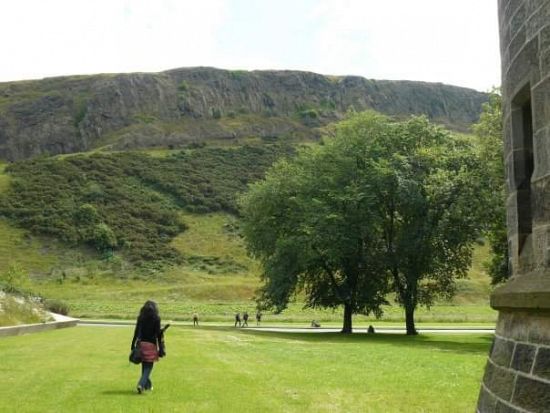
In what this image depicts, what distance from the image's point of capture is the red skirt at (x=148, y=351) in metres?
10.9

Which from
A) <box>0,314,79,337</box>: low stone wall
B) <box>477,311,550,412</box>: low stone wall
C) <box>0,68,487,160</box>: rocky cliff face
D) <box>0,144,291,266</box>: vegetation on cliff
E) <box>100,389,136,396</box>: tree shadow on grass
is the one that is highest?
<box>0,68,487,160</box>: rocky cliff face

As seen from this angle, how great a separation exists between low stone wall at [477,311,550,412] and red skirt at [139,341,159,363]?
5.98m

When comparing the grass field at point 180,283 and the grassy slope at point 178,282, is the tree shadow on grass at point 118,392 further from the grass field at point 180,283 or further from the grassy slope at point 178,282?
the grassy slope at point 178,282

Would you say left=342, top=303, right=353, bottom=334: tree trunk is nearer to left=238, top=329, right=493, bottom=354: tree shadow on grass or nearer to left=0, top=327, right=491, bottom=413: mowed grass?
left=238, top=329, right=493, bottom=354: tree shadow on grass

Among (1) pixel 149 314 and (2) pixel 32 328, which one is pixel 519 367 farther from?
(2) pixel 32 328

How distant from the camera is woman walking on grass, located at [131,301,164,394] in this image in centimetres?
1094

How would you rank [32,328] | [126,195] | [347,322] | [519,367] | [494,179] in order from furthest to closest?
[126,195]
[347,322]
[494,179]
[32,328]
[519,367]

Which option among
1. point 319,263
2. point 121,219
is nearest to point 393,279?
point 319,263

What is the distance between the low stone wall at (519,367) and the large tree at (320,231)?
2523 centimetres

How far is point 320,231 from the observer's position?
3222cm

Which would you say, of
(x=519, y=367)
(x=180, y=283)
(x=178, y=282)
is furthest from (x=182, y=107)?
(x=519, y=367)

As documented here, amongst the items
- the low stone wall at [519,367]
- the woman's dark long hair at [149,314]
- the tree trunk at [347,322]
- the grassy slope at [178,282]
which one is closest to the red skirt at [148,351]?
the woman's dark long hair at [149,314]

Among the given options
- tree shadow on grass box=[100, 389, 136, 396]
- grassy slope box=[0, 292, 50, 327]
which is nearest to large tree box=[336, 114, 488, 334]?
grassy slope box=[0, 292, 50, 327]

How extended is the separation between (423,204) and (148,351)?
22.0 metres
